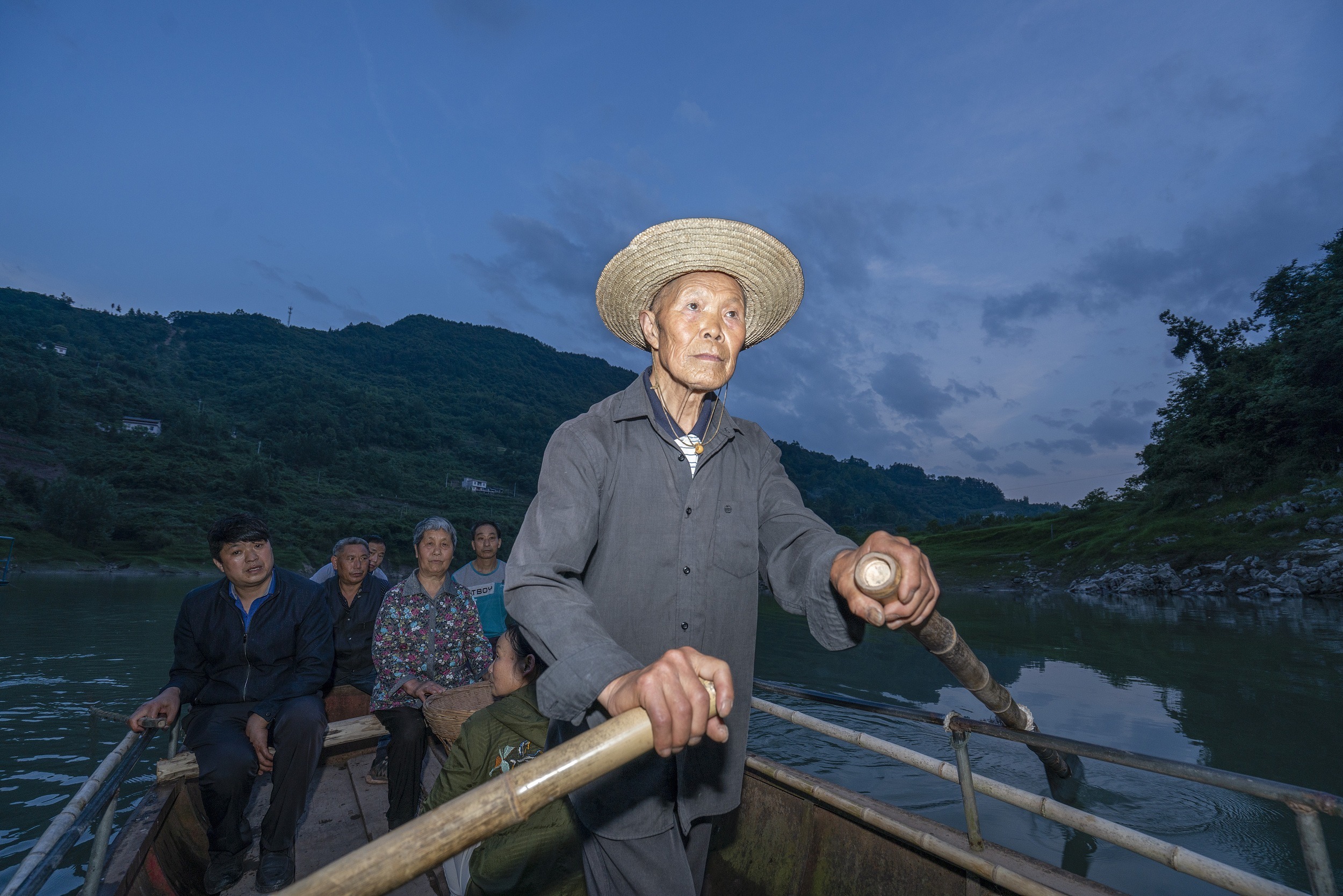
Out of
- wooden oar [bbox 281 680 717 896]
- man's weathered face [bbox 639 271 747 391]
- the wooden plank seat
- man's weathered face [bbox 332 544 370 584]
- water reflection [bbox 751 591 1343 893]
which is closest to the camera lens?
wooden oar [bbox 281 680 717 896]

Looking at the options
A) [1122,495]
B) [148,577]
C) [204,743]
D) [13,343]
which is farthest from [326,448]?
[204,743]

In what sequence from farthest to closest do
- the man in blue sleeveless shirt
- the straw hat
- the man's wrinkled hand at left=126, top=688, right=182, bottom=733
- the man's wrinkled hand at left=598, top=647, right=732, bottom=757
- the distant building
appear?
1. the distant building
2. the man in blue sleeveless shirt
3. the man's wrinkled hand at left=126, top=688, right=182, bottom=733
4. the straw hat
5. the man's wrinkled hand at left=598, top=647, right=732, bottom=757

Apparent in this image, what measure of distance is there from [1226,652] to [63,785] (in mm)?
28073

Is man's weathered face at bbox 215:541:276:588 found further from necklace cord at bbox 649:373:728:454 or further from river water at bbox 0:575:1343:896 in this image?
necklace cord at bbox 649:373:728:454

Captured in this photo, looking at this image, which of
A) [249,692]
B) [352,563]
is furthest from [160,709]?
[352,563]

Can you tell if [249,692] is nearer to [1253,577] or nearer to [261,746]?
[261,746]

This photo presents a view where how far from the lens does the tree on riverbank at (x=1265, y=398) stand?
3900cm

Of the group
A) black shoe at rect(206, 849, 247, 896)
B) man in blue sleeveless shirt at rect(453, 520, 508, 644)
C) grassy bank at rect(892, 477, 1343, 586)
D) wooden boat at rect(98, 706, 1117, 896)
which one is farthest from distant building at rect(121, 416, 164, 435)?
black shoe at rect(206, 849, 247, 896)

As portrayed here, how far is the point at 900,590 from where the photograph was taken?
1506 mm

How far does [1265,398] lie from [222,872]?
54.9m

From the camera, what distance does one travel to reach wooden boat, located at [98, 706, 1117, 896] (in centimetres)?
292

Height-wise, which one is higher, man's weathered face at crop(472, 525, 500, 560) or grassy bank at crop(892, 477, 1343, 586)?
grassy bank at crop(892, 477, 1343, 586)

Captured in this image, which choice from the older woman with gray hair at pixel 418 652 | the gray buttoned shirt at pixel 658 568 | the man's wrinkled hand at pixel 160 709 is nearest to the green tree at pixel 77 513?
the older woman with gray hair at pixel 418 652

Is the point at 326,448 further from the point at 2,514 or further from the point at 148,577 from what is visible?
the point at 148,577
